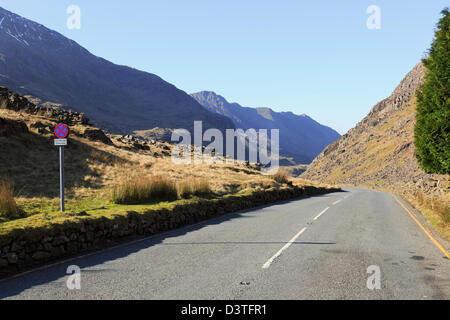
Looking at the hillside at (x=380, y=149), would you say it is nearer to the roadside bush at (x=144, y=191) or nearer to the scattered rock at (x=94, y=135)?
the scattered rock at (x=94, y=135)

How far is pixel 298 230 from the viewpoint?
12070 mm

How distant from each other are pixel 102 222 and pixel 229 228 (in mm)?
4491

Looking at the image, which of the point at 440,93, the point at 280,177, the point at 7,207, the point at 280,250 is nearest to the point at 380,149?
the point at 280,177

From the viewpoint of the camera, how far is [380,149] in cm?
11806

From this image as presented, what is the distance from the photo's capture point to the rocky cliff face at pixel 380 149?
98.2 m

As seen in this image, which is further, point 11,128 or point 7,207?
point 11,128

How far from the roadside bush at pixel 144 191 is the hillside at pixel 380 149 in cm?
7508

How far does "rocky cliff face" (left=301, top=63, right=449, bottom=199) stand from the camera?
98188 mm

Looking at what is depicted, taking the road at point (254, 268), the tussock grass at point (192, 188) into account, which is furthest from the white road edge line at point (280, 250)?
the tussock grass at point (192, 188)

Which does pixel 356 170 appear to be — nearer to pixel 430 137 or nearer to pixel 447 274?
pixel 430 137

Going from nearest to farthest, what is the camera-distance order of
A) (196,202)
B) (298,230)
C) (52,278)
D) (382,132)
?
(52,278)
(298,230)
(196,202)
(382,132)

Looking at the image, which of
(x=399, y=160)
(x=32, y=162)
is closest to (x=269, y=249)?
(x=32, y=162)

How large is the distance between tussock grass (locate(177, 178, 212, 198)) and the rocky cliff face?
7272cm

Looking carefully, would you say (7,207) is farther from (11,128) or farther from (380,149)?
(380,149)
